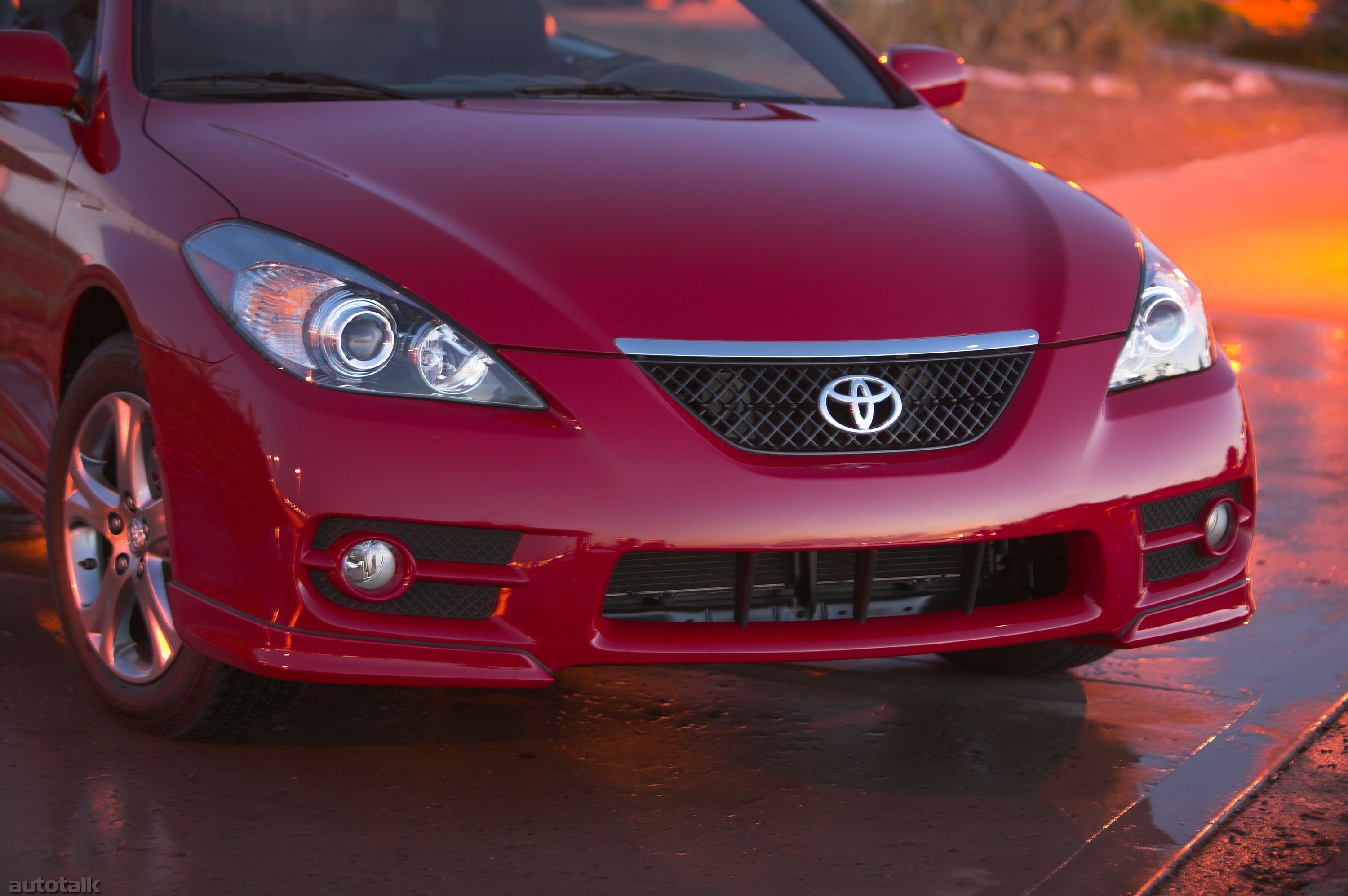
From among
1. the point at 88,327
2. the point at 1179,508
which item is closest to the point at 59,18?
the point at 88,327

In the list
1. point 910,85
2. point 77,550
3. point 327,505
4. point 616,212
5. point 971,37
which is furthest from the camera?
point 971,37

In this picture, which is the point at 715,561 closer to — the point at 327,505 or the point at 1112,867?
the point at 327,505

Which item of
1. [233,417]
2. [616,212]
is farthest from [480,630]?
[616,212]

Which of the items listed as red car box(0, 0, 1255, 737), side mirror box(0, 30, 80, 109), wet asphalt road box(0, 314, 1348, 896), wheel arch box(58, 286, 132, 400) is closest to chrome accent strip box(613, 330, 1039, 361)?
red car box(0, 0, 1255, 737)

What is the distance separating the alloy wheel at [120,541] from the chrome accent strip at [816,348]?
35.0 inches

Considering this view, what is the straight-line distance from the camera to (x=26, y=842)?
8.58 feet

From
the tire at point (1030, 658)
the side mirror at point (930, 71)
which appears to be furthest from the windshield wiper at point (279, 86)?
the tire at point (1030, 658)

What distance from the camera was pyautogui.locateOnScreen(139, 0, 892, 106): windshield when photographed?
347 cm

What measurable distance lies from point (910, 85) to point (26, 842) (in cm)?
277

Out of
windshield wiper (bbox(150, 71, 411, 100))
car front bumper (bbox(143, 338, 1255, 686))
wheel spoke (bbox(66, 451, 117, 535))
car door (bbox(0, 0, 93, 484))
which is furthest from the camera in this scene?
windshield wiper (bbox(150, 71, 411, 100))

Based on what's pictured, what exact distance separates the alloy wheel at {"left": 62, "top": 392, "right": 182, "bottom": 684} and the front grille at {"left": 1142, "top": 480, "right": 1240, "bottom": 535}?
1661 millimetres

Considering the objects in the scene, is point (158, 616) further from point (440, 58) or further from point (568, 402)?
point (440, 58)

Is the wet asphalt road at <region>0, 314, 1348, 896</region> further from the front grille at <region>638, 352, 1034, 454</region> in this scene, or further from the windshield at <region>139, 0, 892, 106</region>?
the windshield at <region>139, 0, 892, 106</region>

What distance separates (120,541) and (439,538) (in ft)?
2.77
